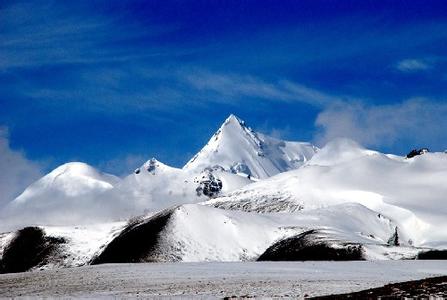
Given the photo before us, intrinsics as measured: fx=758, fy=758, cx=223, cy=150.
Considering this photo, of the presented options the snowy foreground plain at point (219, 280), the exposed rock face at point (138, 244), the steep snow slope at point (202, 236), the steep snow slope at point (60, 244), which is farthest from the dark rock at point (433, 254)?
the steep snow slope at point (60, 244)

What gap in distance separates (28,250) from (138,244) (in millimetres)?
34877

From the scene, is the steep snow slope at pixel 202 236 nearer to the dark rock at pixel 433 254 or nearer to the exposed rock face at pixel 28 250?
the exposed rock face at pixel 28 250

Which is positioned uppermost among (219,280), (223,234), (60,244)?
(60,244)

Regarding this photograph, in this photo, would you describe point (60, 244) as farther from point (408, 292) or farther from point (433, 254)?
point (408, 292)

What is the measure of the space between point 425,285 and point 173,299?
60.2 ft

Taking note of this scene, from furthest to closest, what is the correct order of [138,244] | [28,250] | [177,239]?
[28,250] → [138,244] → [177,239]

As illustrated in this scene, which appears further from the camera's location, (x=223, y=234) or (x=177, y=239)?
(x=223, y=234)

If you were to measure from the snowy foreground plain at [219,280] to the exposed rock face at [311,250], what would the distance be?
115 ft

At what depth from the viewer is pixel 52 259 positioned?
561ft

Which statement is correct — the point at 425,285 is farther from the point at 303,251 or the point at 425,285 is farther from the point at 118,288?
the point at 303,251

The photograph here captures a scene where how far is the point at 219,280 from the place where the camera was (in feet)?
224

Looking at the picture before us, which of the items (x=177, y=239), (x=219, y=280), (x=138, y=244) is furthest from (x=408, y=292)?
(x=138, y=244)

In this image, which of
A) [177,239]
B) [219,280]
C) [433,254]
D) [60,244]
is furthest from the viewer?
[60,244]

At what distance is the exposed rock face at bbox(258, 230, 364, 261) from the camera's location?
4921 inches
